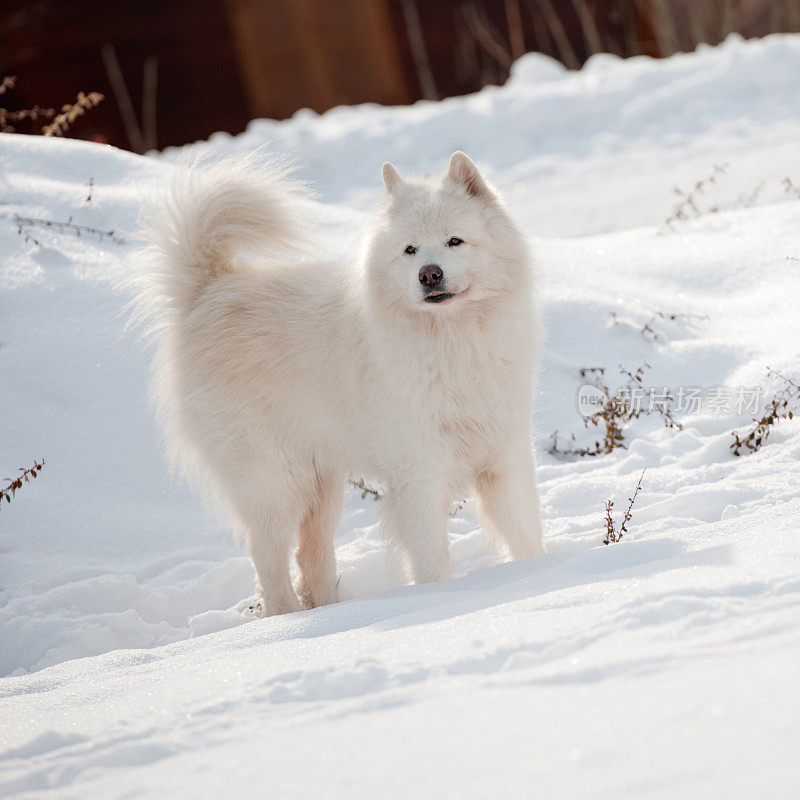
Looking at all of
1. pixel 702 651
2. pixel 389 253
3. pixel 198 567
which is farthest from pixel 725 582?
pixel 198 567

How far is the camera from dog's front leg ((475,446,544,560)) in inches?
138

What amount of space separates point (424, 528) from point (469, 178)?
127cm

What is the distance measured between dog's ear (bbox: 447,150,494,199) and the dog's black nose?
465mm

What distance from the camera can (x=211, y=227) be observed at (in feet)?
12.6

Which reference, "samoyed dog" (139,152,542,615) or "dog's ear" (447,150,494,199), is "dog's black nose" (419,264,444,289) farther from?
"dog's ear" (447,150,494,199)

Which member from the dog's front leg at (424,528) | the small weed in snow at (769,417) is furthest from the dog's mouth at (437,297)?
the small weed in snow at (769,417)

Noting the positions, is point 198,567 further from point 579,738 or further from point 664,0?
point 664,0

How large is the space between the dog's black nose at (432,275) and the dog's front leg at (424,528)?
0.70m

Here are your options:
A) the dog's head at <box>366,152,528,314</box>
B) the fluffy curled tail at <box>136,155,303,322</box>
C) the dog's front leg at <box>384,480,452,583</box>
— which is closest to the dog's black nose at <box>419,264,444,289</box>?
the dog's head at <box>366,152,528,314</box>

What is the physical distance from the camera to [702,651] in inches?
74.9

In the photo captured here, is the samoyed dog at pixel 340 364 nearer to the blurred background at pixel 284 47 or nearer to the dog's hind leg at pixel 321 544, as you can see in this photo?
the dog's hind leg at pixel 321 544

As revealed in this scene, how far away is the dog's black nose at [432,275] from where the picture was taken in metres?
3.13

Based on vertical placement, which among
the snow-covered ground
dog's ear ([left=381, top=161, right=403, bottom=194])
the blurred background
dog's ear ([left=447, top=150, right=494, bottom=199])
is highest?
the blurred background

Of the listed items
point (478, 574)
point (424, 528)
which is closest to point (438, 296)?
point (424, 528)
